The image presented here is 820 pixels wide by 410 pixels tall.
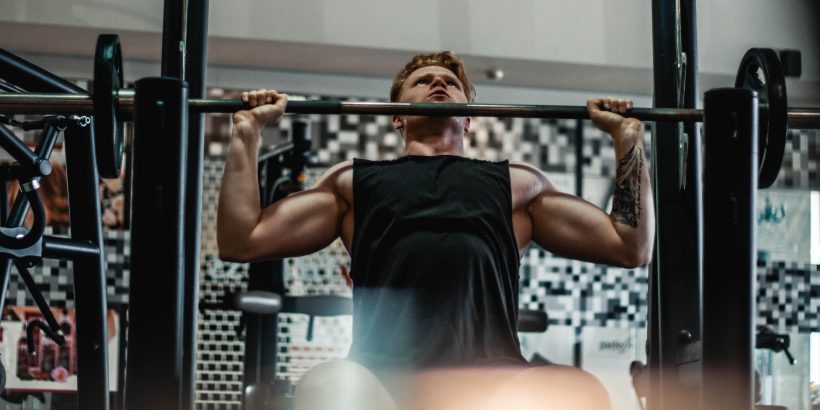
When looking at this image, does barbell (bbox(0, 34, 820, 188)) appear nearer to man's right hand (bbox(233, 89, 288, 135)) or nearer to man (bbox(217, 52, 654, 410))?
man's right hand (bbox(233, 89, 288, 135))

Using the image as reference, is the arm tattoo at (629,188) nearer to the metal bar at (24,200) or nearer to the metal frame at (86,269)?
the metal frame at (86,269)

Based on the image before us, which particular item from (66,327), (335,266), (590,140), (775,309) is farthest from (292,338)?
(775,309)

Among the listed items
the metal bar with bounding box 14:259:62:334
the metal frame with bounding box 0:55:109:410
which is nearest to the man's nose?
the metal frame with bounding box 0:55:109:410

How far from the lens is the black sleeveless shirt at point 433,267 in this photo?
6.03ft

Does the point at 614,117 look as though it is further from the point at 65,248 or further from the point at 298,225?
the point at 65,248

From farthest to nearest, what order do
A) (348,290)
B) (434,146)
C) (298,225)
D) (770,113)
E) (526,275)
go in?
(526,275) < (348,290) < (434,146) < (298,225) < (770,113)

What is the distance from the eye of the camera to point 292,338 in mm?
5430

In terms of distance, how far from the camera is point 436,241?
75.7 inches

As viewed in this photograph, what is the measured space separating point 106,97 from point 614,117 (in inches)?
41.0

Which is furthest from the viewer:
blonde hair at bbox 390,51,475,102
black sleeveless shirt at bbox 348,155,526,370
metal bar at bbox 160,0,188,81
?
blonde hair at bbox 390,51,475,102

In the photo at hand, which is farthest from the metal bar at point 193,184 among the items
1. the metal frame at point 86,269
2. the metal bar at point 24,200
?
the metal bar at point 24,200

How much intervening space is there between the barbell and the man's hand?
0.17 feet

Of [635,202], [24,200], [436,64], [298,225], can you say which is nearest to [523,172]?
[635,202]

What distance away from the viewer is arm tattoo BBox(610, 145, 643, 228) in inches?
78.4
